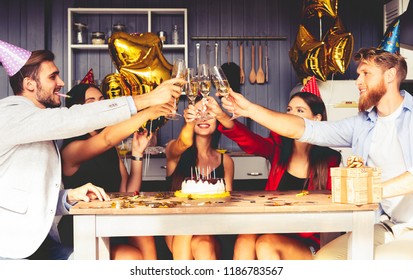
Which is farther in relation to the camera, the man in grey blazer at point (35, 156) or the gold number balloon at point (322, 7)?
the gold number balloon at point (322, 7)

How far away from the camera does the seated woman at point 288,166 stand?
88.8 inches

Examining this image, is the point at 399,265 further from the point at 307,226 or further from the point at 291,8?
the point at 291,8

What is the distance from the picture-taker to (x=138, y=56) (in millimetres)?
2674

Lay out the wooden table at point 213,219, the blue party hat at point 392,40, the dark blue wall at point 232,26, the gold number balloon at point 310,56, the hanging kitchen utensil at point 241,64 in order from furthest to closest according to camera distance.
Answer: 1. the hanging kitchen utensil at point 241,64
2. the dark blue wall at point 232,26
3. the gold number balloon at point 310,56
4. the blue party hat at point 392,40
5. the wooden table at point 213,219

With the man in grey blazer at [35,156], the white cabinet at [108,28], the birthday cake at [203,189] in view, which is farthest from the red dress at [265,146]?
the white cabinet at [108,28]

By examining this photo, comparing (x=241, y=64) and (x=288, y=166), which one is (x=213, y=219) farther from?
(x=241, y=64)

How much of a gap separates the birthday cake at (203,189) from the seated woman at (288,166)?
0.94ft

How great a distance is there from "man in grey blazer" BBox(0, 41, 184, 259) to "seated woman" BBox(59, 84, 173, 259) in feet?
0.95

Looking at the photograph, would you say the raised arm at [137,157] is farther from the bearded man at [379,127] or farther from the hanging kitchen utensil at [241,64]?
the hanging kitchen utensil at [241,64]

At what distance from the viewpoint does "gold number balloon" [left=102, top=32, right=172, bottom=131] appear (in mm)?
2646

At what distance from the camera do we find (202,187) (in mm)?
2090

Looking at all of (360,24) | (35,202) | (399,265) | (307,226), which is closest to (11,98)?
(35,202)

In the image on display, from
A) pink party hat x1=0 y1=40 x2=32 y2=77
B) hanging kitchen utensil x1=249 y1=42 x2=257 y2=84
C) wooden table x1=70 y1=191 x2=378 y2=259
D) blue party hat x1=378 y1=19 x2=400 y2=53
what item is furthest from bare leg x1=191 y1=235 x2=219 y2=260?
hanging kitchen utensil x1=249 y1=42 x2=257 y2=84

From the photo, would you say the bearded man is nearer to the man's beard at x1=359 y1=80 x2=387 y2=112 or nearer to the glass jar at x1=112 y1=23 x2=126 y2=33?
the man's beard at x1=359 y1=80 x2=387 y2=112
